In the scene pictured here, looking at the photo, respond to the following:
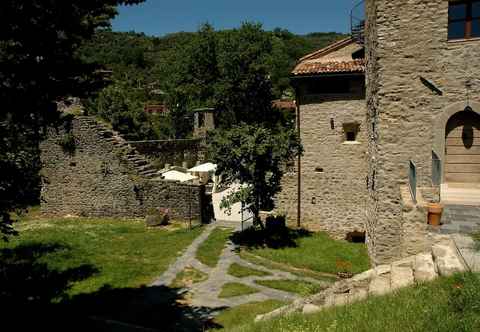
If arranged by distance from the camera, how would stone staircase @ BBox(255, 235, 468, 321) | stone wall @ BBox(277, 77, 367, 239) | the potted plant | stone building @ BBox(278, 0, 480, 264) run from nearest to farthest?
stone staircase @ BBox(255, 235, 468, 321) < stone building @ BBox(278, 0, 480, 264) < the potted plant < stone wall @ BBox(277, 77, 367, 239)

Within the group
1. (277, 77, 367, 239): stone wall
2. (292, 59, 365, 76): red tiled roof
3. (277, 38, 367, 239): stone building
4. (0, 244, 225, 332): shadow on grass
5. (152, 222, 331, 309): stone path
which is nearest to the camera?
(0, 244, 225, 332): shadow on grass

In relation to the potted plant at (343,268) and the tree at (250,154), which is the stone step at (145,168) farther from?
the potted plant at (343,268)

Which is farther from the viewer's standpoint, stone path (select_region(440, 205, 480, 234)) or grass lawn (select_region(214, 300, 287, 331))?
grass lawn (select_region(214, 300, 287, 331))

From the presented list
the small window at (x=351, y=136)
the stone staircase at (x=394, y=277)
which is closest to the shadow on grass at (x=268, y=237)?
the small window at (x=351, y=136)

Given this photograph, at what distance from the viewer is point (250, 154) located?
573 inches

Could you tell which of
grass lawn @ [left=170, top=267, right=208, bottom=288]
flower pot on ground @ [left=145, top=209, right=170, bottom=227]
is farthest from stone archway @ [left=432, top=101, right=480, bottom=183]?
flower pot on ground @ [left=145, top=209, right=170, bottom=227]

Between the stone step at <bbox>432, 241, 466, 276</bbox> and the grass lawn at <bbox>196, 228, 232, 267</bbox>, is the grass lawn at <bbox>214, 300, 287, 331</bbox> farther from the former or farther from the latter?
the stone step at <bbox>432, 241, 466, 276</bbox>

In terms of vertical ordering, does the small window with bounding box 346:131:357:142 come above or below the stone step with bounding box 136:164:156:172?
above

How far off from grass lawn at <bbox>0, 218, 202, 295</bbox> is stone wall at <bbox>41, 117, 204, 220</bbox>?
1.30m

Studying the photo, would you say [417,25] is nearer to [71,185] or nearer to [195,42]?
[71,185]

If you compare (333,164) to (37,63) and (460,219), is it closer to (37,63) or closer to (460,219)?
(460,219)

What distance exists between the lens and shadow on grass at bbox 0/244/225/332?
8805mm

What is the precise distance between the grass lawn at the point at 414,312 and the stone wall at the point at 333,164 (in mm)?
11897

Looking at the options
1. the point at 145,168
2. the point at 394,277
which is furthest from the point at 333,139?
the point at 394,277
